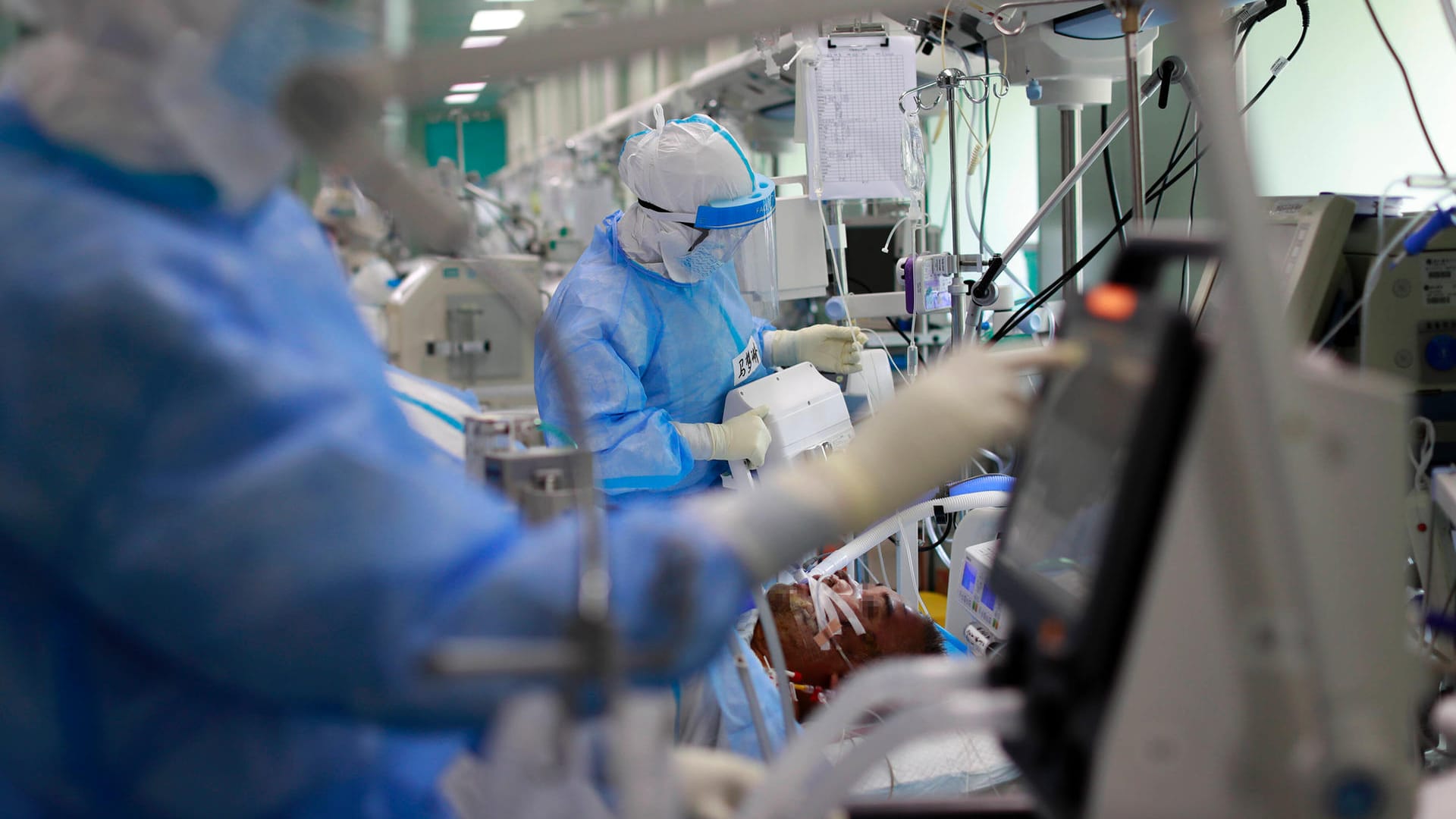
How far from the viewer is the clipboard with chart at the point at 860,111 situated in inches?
126

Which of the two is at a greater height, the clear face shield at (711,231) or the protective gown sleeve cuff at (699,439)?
the clear face shield at (711,231)

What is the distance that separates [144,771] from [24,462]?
11.0 inches

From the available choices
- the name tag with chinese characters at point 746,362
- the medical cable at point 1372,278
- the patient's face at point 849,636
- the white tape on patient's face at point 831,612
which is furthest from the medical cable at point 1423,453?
the name tag with chinese characters at point 746,362

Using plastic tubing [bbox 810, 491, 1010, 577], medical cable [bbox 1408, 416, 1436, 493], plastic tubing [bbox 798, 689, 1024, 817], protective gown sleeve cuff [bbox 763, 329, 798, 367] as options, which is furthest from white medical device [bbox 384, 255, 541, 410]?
plastic tubing [bbox 798, 689, 1024, 817]

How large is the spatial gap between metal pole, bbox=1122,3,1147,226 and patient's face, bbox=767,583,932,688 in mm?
961

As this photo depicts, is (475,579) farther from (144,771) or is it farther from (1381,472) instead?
(1381,472)

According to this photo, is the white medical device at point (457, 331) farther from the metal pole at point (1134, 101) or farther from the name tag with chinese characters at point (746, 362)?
the metal pole at point (1134, 101)

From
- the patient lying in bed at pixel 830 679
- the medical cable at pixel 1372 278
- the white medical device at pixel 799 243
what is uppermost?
the white medical device at pixel 799 243

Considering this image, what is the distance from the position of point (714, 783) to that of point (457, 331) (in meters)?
3.76

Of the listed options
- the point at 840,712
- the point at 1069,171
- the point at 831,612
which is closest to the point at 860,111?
the point at 1069,171

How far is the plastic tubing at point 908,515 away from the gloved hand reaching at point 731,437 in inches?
13.3

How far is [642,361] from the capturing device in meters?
2.74

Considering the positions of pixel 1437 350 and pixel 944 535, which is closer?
pixel 1437 350

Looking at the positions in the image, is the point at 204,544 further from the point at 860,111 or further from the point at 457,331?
the point at 457,331
